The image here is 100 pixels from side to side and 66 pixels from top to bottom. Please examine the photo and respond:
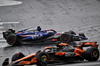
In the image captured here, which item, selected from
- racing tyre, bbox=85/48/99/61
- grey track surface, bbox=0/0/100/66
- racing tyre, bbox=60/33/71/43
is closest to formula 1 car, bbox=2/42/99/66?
racing tyre, bbox=85/48/99/61

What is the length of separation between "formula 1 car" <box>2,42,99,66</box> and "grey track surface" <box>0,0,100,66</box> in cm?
703

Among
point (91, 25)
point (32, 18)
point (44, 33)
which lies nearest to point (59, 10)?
point (32, 18)

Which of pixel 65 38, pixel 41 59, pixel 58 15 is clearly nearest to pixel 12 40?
pixel 65 38

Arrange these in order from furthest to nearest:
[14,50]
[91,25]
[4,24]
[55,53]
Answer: [4,24], [91,25], [14,50], [55,53]

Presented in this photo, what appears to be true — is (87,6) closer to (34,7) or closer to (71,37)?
(34,7)

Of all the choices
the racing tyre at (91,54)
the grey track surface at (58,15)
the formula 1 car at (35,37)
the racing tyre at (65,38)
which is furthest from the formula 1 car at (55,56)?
the grey track surface at (58,15)

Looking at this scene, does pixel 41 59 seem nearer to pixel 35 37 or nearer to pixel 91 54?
pixel 91 54

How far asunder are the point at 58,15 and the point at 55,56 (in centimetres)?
1370

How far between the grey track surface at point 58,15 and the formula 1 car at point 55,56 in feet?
23.1

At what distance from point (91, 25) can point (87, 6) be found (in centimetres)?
468

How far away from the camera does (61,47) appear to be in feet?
32.9

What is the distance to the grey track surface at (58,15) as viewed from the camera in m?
19.9

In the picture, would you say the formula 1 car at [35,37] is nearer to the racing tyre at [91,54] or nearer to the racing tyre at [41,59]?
the racing tyre at [91,54]

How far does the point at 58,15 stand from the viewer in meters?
22.8
